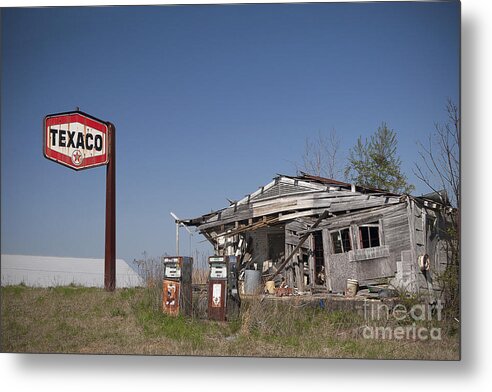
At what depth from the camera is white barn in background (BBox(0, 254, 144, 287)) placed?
27.5ft

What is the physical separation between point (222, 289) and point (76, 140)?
8.94ft

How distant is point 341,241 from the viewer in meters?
11.2

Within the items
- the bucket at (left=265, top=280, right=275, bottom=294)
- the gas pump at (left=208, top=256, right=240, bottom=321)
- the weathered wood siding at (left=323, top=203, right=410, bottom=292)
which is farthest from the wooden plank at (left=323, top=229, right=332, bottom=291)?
the gas pump at (left=208, top=256, right=240, bottom=321)

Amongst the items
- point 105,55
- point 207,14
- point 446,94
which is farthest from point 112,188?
point 446,94

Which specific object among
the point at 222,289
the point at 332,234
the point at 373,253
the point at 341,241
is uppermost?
the point at 332,234

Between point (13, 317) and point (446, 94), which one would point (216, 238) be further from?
point (446, 94)

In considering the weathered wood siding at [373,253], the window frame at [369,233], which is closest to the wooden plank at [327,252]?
the weathered wood siding at [373,253]

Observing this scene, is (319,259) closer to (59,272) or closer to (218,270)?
(218,270)

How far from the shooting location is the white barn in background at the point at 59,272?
8.38 metres

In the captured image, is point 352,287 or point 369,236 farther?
point 369,236

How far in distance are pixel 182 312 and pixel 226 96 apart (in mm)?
2851

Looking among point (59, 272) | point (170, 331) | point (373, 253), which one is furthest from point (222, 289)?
point (373, 253)

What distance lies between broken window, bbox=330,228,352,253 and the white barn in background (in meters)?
3.48

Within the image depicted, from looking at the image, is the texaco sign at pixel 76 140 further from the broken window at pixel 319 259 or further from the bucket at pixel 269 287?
the broken window at pixel 319 259
